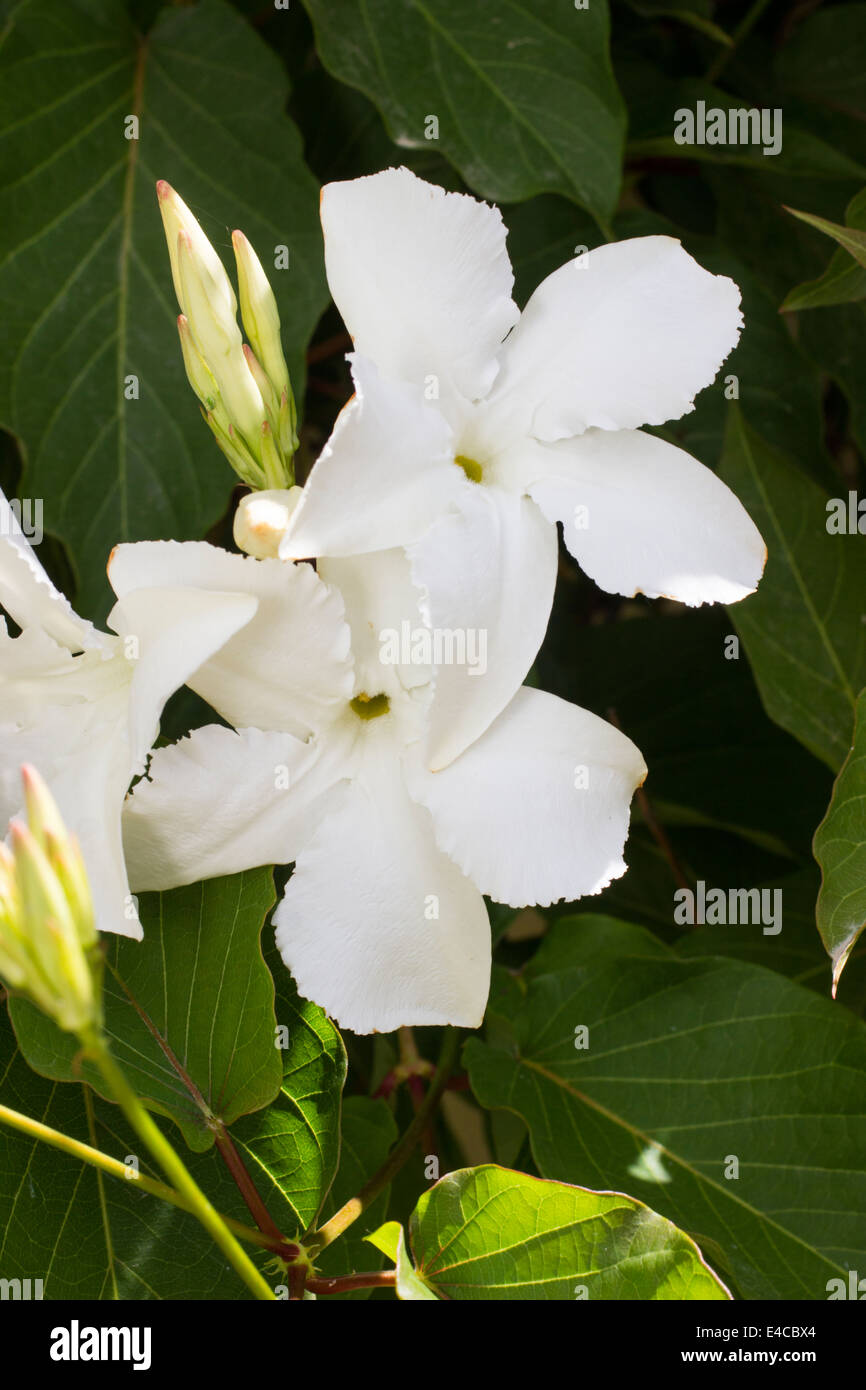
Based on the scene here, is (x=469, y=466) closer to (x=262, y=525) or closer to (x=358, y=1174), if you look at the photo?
(x=262, y=525)

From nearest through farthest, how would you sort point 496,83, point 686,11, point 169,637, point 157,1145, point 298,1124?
point 157,1145, point 169,637, point 298,1124, point 496,83, point 686,11

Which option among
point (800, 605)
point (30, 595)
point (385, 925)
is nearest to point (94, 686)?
point (30, 595)

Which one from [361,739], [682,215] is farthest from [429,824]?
[682,215]

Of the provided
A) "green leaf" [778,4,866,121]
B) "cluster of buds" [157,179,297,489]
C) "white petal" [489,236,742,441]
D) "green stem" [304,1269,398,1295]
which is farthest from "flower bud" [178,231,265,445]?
"green leaf" [778,4,866,121]

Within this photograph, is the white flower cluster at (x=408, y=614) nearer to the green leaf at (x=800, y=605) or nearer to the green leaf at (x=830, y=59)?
the green leaf at (x=800, y=605)
